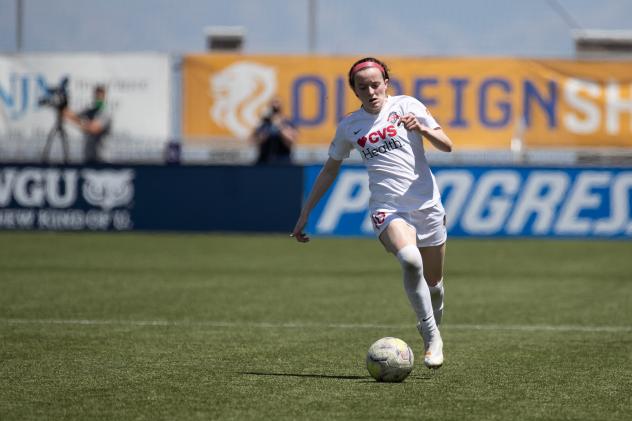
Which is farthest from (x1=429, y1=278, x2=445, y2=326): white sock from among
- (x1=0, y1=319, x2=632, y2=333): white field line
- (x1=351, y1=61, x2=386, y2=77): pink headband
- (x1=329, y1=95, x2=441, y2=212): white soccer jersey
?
(x1=0, y1=319, x2=632, y2=333): white field line

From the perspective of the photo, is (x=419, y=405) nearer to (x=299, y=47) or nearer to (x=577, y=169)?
(x=577, y=169)

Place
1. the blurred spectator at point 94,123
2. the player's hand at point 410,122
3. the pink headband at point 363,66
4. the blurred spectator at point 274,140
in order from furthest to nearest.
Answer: the blurred spectator at point 94,123, the blurred spectator at point 274,140, the pink headband at point 363,66, the player's hand at point 410,122

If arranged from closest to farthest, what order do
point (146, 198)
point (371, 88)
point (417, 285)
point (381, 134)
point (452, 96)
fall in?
point (417, 285)
point (371, 88)
point (381, 134)
point (146, 198)
point (452, 96)

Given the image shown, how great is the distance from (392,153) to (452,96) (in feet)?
63.1

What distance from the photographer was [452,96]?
27906 mm

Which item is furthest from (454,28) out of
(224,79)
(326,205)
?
(326,205)

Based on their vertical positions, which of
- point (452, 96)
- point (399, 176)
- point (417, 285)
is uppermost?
point (399, 176)

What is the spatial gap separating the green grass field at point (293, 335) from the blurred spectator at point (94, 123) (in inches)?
275

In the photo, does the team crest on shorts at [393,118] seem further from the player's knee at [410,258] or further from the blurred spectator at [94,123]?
the blurred spectator at [94,123]

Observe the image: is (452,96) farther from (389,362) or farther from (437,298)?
(389,362)

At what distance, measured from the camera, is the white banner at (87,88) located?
28.1m

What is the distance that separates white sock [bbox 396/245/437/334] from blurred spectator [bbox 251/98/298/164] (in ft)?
54.5

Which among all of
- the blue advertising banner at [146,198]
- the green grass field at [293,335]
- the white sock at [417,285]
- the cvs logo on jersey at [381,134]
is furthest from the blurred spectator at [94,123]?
the white sock at [417,285]

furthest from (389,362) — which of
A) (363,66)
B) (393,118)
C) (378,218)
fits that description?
(363,66)
